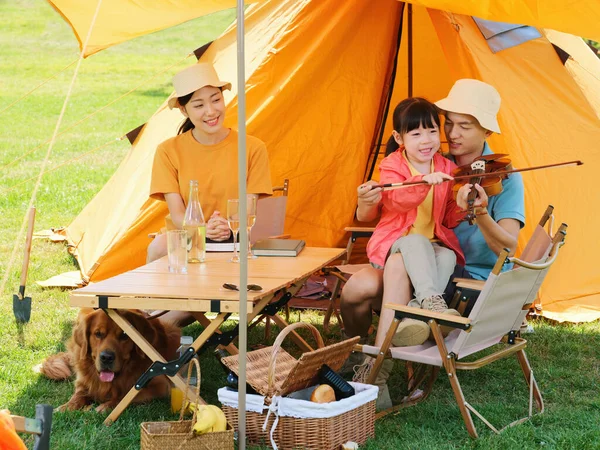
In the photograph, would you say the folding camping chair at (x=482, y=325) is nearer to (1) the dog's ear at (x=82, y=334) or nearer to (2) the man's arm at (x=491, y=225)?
(2) the man's arm at (x=491, y=225)

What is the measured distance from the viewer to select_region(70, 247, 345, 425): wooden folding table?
3.26 m

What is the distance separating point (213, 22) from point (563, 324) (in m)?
18.7

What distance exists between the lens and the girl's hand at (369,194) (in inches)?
150

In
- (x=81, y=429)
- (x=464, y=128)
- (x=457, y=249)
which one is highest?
(x=464, y=128)

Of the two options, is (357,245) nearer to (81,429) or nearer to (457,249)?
(457,249)

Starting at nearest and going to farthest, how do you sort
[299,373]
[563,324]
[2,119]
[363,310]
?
[299,373] → [363,310] → [563,324] → [2,119]

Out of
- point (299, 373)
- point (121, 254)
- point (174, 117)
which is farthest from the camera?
point (174, 117)

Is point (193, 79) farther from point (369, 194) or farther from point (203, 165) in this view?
point (369, 194)

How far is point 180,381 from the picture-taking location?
11.0 feet

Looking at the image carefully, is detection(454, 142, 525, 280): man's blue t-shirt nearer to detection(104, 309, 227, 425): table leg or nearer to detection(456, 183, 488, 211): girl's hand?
detection(456, 183, 488, 211): girl's hand

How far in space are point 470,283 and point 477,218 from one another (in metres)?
0.26

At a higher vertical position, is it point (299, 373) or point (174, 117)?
point (174, 117)

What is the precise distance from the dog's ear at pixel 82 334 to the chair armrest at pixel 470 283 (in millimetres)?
1458

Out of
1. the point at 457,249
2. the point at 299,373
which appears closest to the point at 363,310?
the point at 457,249
